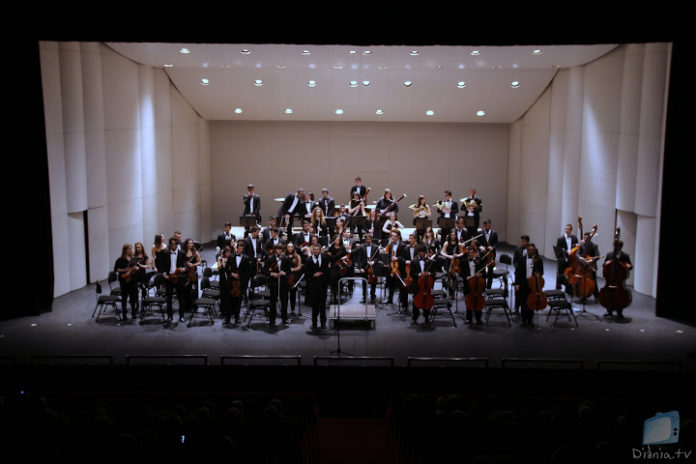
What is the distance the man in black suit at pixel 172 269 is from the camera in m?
13.5

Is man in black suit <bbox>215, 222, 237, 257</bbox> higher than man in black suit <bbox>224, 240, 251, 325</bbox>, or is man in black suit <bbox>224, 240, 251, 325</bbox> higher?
man in black suit <bbox>215, 222, 237, 257</bbox>

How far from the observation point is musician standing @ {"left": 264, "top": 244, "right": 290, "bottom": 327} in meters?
13.2

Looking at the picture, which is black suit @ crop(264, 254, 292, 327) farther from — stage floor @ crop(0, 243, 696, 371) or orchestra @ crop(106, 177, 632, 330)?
stage floor @ crop(0, 243, 696, 371)

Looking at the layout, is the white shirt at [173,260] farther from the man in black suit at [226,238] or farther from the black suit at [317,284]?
the black suit at [317,284]

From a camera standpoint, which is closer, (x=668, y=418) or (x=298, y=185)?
(x=668, y=418)

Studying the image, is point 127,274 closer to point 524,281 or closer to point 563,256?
point 524,281

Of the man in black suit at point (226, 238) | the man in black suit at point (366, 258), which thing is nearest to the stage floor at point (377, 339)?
the man in black suit at point (366, 258)

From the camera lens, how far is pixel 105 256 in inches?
640

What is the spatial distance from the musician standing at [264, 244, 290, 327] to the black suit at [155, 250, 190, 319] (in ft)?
4.69

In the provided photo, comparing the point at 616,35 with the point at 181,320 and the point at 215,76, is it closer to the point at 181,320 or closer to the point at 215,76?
the point at 181,320

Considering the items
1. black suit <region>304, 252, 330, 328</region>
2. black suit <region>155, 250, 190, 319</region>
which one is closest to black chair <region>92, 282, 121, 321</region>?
black suit <region>155, 250, 190, 319</region>

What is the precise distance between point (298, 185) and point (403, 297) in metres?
8.14

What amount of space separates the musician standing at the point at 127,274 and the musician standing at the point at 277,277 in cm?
213

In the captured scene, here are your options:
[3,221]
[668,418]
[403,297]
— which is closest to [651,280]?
[403,297]
